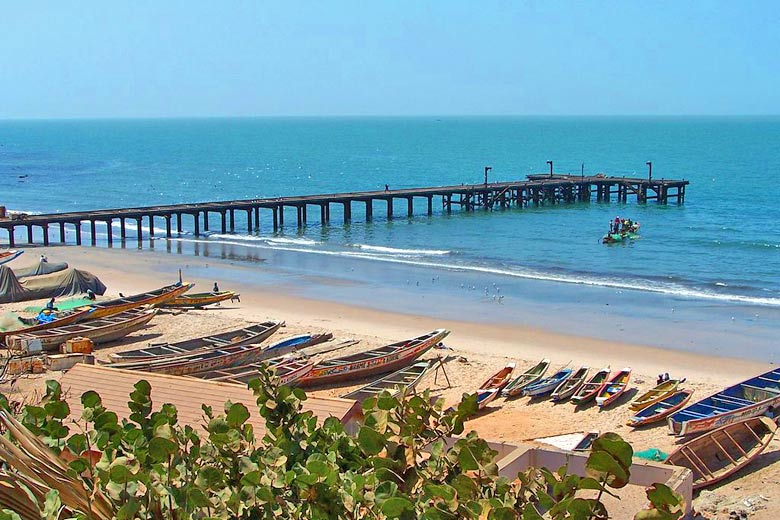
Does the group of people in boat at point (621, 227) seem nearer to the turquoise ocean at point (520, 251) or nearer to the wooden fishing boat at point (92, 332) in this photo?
the turquoise ocean at point (520, 251)

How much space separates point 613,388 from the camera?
24.1 m

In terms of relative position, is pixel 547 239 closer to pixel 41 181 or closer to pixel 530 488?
pixel 530 488

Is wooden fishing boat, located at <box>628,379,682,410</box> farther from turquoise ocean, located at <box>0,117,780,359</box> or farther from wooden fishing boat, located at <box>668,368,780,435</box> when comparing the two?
turquoise ocean, located at <box>0,117,780,359</box>

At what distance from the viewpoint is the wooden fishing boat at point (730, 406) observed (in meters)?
20.2

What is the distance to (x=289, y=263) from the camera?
49.6 meters

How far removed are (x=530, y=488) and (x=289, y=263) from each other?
42.5m

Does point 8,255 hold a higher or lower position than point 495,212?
higher

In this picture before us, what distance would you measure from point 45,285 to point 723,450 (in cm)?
2698

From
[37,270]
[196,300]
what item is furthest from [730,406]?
[37,270]

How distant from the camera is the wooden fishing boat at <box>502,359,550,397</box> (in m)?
24.1

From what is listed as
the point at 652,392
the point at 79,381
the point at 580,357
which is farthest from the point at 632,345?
the point at 79,381

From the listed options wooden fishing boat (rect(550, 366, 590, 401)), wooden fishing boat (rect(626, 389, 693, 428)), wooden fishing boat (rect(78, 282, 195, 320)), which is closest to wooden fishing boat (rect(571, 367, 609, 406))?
wooden fishing boat (rect(550, 366, 590, 401))

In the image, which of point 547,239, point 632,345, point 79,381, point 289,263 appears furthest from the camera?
point 547,239

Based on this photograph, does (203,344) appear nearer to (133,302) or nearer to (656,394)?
(133,302)
